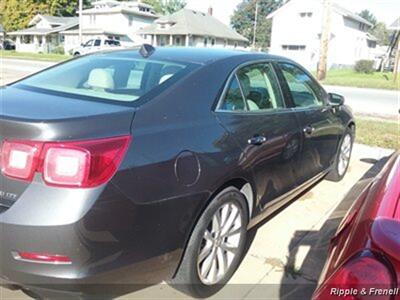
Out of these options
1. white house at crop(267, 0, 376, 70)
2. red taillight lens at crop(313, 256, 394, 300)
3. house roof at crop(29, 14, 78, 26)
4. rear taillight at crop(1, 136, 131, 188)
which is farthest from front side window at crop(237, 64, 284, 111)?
house roof at crop(29, 14, 78, 26)

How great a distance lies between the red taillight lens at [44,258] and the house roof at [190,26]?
48.9 meters

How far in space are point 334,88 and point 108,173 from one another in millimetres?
21518

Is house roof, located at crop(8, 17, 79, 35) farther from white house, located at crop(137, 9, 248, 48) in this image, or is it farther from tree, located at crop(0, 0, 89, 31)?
white house, located at crop(137, 9, 248, 48)

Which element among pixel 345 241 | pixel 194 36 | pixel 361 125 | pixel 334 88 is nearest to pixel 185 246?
pixel 345 241

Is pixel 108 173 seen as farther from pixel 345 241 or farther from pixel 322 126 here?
pixel 322 126

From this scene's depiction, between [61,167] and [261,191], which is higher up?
[61,167]

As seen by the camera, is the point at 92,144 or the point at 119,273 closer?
the point at 92,144

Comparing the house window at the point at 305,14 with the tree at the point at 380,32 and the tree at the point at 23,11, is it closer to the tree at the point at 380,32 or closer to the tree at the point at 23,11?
the tree at the point at 23,11

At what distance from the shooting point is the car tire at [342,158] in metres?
5.50

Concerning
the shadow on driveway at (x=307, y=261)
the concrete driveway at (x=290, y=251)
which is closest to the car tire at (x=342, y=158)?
the concrete driveway at (x=290, y=251)

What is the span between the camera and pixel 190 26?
50.3 m

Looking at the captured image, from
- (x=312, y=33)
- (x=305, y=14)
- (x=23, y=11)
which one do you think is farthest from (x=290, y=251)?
(x=23, y=11)

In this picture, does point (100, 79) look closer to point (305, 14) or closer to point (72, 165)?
point (72, 165)

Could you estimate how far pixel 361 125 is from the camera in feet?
33.8
